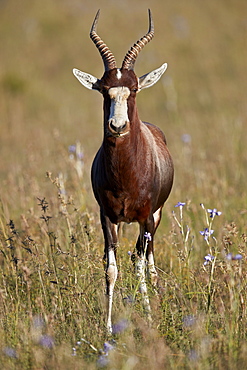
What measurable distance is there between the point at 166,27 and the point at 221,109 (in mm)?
11365

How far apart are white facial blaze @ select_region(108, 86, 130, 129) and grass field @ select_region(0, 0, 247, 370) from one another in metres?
1.13

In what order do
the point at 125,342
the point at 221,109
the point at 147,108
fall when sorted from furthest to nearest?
the point at 147,108
the point at 221,109
the point at 125,342

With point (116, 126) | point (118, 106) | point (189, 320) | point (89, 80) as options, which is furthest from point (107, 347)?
point (89, 80)

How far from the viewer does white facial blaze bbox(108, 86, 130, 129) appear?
500 centimetres

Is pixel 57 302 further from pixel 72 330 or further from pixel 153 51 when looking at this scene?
pixel 153 51

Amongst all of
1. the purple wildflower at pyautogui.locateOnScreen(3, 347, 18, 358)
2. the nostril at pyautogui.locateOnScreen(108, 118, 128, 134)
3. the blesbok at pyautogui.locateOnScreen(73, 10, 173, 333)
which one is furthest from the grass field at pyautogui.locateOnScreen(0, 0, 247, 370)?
the nostril at pyautogui.locateOnScreen(108, 118, 128, 134)

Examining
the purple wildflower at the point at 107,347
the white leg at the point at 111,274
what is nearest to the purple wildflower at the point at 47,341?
the purple wildflower at the point at 107,347

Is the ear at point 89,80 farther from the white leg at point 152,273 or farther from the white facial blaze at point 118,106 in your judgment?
the white leg at point 152,273

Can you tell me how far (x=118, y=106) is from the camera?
16.7 feet

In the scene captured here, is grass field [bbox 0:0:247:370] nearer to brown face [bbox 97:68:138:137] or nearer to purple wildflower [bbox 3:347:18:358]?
purple wildflower [bbox 3:347:18:358]

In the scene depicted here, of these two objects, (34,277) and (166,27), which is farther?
(166,27)

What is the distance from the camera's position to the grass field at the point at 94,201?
4375 millimetres

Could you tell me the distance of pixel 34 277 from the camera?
6168mm

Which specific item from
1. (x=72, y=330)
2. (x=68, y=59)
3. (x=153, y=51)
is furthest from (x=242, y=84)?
(x=72, y=330)
